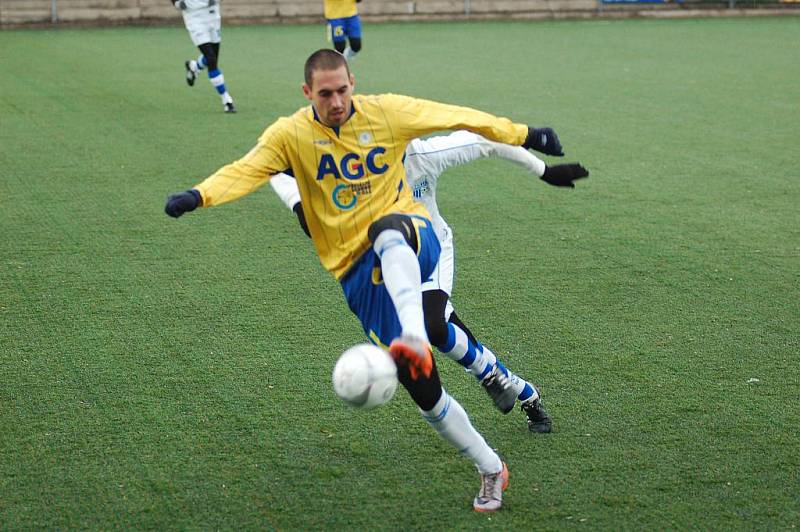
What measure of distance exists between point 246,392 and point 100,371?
34.1 inches

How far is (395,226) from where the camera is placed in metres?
4.14

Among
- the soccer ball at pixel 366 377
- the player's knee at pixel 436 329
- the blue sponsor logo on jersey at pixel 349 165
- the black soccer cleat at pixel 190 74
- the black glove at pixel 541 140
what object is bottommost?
the black soccer cleat at pixel 190 74

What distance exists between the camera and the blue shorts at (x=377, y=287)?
4270 mm

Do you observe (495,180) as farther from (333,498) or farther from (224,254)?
(333,498)

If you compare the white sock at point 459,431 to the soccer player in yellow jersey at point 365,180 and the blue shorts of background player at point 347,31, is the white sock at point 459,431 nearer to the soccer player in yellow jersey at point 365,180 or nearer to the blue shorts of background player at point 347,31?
the soccer player in yellow jersey at point 365,180

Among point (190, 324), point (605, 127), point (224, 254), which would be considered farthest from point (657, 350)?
point (605, 127)

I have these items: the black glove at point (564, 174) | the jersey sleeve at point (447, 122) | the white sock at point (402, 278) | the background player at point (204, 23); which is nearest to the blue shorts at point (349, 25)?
the background player at point (204, 23)

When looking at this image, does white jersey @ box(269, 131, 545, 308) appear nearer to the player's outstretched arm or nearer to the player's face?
the player's outstretched arm

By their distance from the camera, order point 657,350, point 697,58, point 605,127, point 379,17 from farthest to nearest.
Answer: point 379,17, point 697,58, point 605,127, point 657,350


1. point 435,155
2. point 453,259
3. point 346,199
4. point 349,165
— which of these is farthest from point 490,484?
point 435,155

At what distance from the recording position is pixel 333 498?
4.39m

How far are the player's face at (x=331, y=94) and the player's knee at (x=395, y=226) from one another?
0.44 m

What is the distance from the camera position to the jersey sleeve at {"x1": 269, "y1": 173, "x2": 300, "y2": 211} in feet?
15.5

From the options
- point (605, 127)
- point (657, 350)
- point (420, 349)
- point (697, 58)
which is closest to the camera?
point (420, 349)
